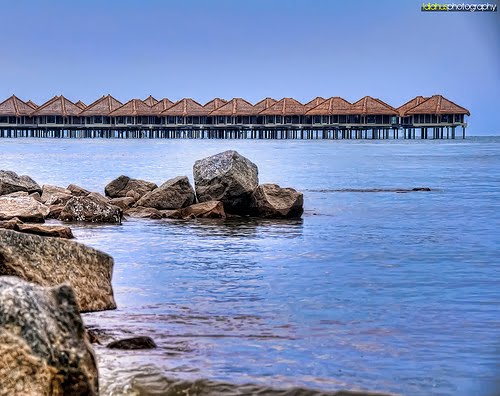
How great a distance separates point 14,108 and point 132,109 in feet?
49.0

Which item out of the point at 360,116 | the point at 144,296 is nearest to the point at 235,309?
the point at 144,296

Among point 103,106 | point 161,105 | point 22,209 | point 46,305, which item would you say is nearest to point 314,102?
point 161,105

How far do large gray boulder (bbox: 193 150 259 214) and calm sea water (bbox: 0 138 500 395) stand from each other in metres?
0.84

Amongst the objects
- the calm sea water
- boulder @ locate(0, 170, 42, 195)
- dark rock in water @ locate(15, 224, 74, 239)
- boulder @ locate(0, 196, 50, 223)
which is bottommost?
the calm sea water

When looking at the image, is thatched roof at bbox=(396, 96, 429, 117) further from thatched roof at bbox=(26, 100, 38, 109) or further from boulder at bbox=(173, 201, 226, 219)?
boulder at bbox=(173, 201, 226, 219)

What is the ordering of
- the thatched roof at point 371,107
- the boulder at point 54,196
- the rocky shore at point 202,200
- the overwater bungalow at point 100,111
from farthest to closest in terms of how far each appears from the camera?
the overwater bungalow at point 100,111
the thatched roof at point 371,107
the boulder at point 54,196
the rocky shore at point 202,200

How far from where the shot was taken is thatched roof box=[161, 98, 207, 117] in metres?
106

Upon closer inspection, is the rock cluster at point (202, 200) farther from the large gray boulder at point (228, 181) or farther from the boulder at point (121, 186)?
the boulder at point (121, 186)

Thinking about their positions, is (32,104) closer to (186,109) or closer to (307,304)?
(186,109)

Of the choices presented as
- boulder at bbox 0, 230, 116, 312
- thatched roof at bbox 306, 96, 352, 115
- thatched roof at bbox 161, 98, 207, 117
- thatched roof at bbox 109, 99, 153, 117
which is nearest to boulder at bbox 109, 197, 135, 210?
boulder at bbox 0, 230, 116, 312

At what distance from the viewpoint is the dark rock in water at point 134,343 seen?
19.9 feet

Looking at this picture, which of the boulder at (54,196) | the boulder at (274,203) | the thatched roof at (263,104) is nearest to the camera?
the boulder at (274,203)

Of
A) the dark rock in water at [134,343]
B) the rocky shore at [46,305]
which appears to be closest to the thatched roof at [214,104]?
the rocky shore at [46,305]

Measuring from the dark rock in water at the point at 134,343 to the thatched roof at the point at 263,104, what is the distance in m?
96.5
